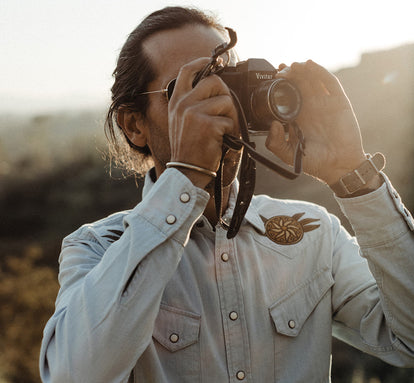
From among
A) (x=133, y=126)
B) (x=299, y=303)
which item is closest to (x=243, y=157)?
(x=299, y=303)

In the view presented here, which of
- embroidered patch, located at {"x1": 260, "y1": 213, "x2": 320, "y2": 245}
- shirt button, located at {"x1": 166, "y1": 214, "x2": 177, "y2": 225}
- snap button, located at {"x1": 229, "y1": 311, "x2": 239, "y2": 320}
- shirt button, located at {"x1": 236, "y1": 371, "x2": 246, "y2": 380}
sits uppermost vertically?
shirt button, located at {"x1": 166, "y1": 214, "x2": 177, "y2": 225}

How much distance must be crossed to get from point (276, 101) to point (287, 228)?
1.58 feet

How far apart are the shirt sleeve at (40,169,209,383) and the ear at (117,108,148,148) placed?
640mm

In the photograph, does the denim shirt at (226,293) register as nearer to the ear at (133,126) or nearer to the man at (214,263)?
the man at (214,263)

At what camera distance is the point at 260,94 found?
118 cm

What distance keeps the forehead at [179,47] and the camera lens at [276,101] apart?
373 millimetres

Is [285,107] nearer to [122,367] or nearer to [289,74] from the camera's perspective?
[289,74]

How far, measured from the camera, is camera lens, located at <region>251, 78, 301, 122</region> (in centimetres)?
116

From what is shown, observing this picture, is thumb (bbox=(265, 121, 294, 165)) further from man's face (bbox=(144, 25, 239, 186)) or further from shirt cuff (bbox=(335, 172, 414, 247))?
man's face (bbox=(144, 25, 239, 186))

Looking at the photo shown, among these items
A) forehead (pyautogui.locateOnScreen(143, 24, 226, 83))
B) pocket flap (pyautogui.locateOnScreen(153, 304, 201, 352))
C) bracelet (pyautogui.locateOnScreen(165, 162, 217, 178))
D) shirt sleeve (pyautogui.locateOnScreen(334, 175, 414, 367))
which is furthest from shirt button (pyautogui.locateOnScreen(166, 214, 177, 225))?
forehead (pyautogui.locateOnScreen(143, 24, 226, 83))

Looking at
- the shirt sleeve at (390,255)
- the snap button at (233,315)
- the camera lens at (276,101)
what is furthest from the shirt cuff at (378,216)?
the snap button at (233,315)

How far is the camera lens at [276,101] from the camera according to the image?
1158 millimetres

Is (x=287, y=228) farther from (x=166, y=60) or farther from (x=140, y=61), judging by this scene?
(x=140, y=61)

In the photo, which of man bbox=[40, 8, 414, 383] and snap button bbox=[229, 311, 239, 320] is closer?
man bbox=[40, 8, 414, 383]
